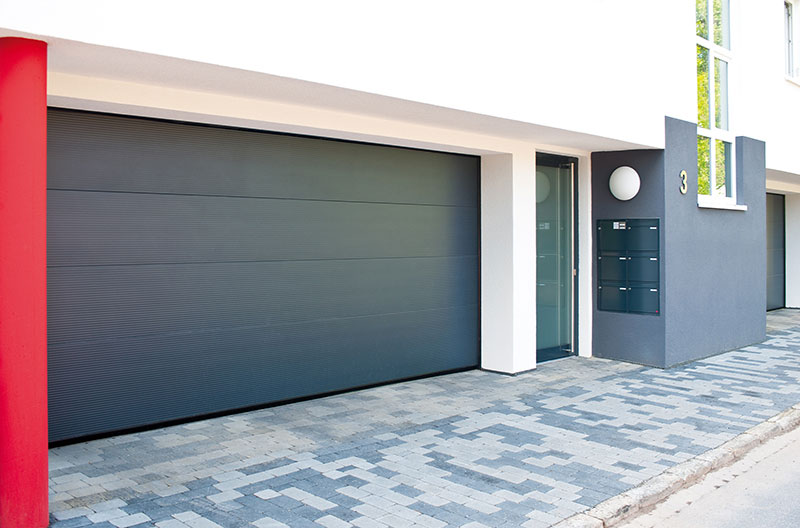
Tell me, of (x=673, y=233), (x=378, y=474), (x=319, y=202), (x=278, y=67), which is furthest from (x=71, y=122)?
(x=673, y=233)

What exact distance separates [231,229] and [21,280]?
2494 millimetres

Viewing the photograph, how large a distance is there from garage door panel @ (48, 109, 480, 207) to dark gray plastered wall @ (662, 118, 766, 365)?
9.64ft

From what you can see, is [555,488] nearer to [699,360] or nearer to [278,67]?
[278,67]

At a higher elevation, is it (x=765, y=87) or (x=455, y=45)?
(x=765, y=87)

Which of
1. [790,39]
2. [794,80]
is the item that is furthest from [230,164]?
Result: [790,39]

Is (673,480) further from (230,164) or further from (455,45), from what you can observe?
(230,164)

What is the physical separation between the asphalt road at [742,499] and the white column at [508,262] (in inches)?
117

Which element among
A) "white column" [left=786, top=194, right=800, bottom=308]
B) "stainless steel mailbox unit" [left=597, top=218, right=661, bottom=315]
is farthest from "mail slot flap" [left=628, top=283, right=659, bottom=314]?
"white column" [left=786, top=194, right=800, bottom=308]

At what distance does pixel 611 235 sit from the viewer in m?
9.20

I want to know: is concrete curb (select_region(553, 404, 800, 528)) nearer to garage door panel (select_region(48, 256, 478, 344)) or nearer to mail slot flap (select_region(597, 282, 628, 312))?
mail slot flap (select_region(597, 282, 628, 312))

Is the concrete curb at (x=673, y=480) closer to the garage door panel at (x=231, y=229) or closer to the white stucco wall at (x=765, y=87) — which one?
the garage door panel at (x=231, y=229)

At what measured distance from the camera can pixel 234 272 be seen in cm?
626

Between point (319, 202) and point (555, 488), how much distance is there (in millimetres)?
3506

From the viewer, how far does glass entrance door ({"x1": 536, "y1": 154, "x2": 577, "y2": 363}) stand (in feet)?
29.6
